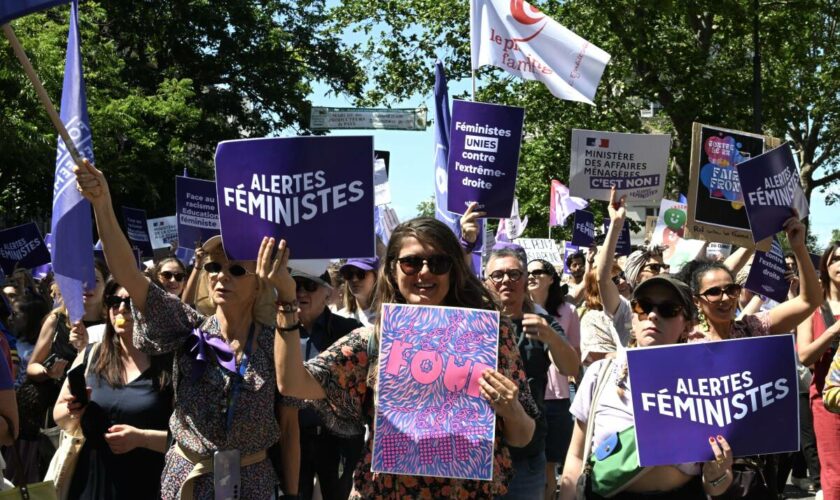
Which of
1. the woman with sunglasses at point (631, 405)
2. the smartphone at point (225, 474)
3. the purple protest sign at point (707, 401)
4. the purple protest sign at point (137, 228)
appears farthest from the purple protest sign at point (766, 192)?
the purple protest sign at point (137, 228)

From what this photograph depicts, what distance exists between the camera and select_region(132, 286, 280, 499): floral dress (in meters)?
4.24

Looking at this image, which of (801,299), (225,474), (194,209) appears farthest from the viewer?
(194,209)

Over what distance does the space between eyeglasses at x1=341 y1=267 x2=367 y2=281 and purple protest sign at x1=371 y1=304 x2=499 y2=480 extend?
11.8 feet

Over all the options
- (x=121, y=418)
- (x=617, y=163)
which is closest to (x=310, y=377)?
(x=121, y=418)

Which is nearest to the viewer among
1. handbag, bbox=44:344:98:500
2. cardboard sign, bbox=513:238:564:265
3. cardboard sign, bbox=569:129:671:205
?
handbag, bbox=44:344:98:500

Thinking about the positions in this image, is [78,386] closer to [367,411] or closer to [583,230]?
[367,411]

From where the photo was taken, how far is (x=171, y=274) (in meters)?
7.31

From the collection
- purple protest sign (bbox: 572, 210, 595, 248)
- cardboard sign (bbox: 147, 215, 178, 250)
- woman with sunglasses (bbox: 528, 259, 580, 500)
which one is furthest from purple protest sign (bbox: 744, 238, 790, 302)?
cardboard sign (bbox: 147, 215, 178, 250)

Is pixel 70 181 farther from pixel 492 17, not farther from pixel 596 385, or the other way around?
pixel 492 17

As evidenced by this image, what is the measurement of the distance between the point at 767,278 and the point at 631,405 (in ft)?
14.1

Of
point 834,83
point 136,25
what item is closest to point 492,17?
point 834,83

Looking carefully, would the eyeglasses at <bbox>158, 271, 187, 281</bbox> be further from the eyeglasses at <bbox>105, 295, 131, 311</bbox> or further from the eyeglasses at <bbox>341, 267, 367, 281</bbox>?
the eyeglasses at <bbox>105, 295, 131, 311</bbox>

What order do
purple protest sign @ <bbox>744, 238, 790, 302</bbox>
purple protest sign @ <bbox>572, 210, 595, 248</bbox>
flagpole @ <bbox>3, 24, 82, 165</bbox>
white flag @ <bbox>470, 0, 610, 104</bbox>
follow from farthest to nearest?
1. purple protest sign @ <bbox>572, 210, 595, 248</bbox>
2. white flag @ <bbox>470, 0, 610, 104</bbox>
3. purple protest sign @ <bbox>744, 238, 790, 302</bbox>
4. flagpole @ <bbox>3, 24, 82, 165</bbox>

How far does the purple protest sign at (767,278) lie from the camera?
25.3ft
